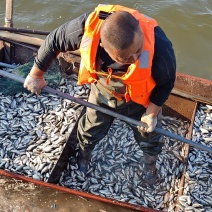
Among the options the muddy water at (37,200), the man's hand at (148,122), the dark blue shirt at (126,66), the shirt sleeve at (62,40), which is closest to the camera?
the dark blue shirt at (126,66)

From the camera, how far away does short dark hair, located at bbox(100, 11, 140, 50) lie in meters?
3.13

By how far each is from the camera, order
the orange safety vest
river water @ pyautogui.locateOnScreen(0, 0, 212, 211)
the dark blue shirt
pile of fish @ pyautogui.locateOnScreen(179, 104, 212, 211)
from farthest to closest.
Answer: river water @ pyautogui.locateOnScreen(0, 0, 212, 211), pile of fish @ pyautogui.locateOnScreen(179, 104, 212, 211), the dark blue shirt, the orange safety vest

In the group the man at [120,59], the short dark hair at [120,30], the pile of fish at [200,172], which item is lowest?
the pile of fish at [200,172]

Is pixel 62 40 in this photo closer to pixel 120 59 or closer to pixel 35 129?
pixel 120 59

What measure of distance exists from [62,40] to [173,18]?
734 centimetres

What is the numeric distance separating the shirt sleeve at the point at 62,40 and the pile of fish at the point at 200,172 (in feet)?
9.32

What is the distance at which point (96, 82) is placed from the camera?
14.1 ft

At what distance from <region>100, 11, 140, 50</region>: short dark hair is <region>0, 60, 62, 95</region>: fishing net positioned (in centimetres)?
353

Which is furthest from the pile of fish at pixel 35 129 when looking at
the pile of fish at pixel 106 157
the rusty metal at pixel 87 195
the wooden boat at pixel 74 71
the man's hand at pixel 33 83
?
the man's hand at pixel 33 83

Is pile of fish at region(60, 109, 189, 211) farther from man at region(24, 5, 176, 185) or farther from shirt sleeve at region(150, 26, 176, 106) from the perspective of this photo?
shirt sleeve at region(150, 26, 176, 106)

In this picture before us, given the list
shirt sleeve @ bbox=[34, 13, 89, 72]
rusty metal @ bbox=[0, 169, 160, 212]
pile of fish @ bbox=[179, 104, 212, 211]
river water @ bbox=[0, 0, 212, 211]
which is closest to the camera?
shirt sleeve @ bbox=[34, 13, 89, 72]

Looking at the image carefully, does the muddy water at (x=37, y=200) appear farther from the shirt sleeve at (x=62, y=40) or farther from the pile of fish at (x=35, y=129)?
the shirt sleeve at (x=62, y=40)

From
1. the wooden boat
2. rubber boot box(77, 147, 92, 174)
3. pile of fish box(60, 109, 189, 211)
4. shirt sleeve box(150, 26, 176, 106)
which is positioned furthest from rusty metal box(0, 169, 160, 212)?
shirt sleeve box(150, 26, 176, 106)

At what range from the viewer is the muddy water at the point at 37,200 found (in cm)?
496
